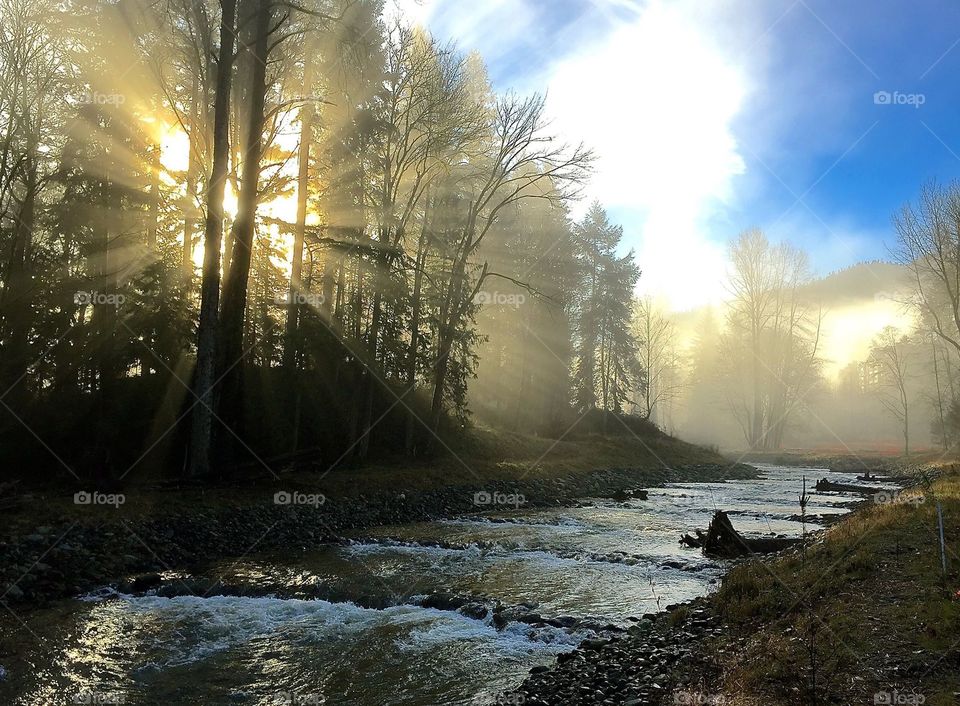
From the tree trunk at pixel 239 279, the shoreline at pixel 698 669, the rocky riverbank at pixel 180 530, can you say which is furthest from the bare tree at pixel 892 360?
the tree trunk at pixel 239 279

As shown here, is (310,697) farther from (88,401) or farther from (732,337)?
(732,337)

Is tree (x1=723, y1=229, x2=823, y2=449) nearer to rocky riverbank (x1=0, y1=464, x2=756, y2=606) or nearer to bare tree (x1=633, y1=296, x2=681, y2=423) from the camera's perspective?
bare tree (x1=633, y1=296, x2=681, y2=423)

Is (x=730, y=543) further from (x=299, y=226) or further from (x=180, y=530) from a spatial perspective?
(x=299, y=226)

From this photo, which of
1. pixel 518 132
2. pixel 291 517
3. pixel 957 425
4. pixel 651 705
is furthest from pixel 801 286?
pixel 651 705

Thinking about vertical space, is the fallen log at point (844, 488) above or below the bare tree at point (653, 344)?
below

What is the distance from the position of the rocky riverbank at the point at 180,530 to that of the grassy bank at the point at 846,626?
906 centimetres

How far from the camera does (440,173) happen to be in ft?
84.6

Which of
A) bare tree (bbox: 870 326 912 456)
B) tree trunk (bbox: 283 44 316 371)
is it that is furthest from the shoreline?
bare tree (bbox: 870 326 912 456)

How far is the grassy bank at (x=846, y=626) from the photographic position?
5.01 meters

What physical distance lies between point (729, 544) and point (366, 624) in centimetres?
840

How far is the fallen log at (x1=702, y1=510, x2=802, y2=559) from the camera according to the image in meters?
12.8

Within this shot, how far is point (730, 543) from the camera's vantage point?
42.5ft

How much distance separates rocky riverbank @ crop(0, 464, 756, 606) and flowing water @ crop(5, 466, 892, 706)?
0.85m

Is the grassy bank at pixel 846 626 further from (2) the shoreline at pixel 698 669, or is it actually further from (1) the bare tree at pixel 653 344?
(1) the bare tree at pixel 653 344
